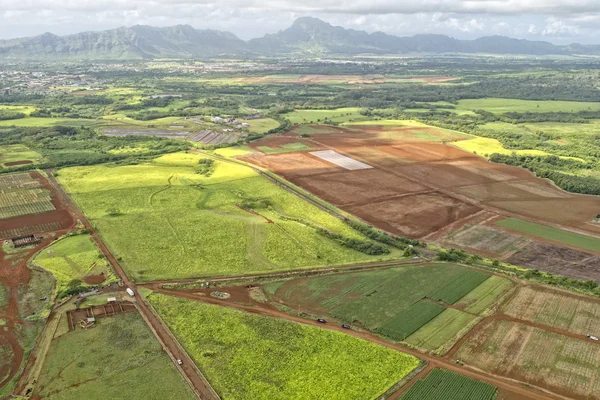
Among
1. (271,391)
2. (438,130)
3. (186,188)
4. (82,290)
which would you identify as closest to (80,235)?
(82,290)

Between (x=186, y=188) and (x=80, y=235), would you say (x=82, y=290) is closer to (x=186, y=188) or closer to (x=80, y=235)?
(x=80, y=235)

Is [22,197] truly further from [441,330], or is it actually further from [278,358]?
[441,330]

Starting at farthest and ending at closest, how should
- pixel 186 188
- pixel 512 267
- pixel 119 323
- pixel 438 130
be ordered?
pixel 438 130, pixel 186 188, pixel 512 267, pixel 119 323

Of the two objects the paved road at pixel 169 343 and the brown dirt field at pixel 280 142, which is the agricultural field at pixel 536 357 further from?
the brown dirt field at pixel 280 142

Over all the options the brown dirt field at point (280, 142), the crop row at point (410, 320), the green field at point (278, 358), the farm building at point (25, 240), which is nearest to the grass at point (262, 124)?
the brown dirt field at point (280, 142)

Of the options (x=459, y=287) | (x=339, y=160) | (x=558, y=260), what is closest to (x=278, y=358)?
(x=459, y=287)

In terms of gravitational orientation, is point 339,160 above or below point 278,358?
above

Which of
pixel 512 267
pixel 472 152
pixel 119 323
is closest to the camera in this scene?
pixel 119 323

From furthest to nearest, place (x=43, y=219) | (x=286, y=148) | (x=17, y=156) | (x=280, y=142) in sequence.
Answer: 1. (x=280, y=142)
2. (x=286, y=148)
3. (x=17, y=156)
4. (x=43, y=219)
